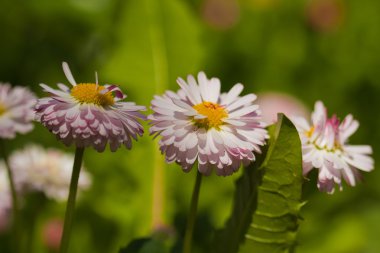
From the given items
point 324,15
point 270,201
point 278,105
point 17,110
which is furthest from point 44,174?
point 324,15

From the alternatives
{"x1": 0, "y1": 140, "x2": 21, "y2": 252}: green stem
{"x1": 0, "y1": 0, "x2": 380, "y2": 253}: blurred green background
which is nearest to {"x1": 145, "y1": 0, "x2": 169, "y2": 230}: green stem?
{"x1": 0, "y1": 0, "x2": 380, "y2": 253}: blurred green background

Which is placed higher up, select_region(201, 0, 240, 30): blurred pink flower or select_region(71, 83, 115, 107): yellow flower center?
select_region(201, 0, 240, 30): blurred pink flower

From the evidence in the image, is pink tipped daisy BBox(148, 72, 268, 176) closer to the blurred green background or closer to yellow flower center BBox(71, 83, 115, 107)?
yellow flower center BBox(71, 83, 115, 107)

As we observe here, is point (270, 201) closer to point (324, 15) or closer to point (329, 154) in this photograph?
point (329, 154)

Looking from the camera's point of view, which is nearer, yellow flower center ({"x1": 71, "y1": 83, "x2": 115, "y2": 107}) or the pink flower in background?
yellow flower center ({"x1": 71, "y1": 83, "x2": 115, "y2": 107})

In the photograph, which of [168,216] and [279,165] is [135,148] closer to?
[168,216]

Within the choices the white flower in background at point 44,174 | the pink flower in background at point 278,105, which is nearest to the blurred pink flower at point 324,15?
the pink flower in background at point 278,105

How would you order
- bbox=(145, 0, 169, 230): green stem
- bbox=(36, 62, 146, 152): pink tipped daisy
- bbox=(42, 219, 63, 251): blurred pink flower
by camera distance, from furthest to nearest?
bbox=(145, 0, 169, 230): green stem, bbox=(42, 219, 63, 251): blurred pink flower, bbox=(36, 62, 146, 152): pink tipped daisy

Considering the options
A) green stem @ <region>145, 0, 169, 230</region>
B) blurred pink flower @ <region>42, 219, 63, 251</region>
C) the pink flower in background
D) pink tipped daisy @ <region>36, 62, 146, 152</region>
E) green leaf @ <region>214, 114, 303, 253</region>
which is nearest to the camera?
pink tipped daisy @ <region>36, 62, 146, 152</region>

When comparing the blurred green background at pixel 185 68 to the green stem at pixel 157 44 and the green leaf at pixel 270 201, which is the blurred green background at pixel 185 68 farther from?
the green leaf at pixel 270 201
